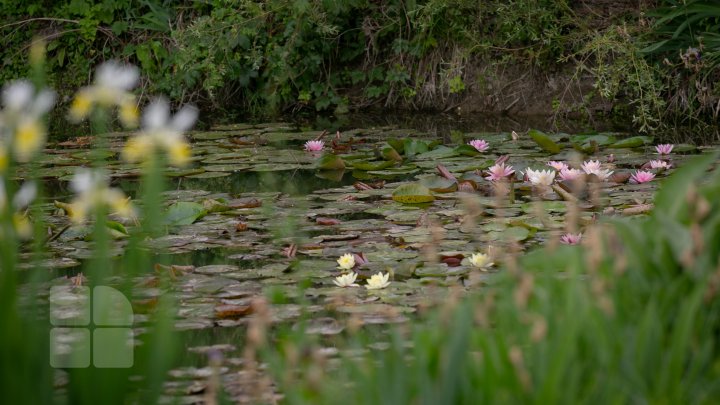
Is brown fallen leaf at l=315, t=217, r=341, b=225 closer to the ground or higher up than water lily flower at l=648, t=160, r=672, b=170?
closer to the ground

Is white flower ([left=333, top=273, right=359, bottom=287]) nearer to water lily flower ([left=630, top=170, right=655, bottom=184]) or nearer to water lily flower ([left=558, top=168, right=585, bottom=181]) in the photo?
water lily flower ([left=558, top=168, right=585, bottom=181])

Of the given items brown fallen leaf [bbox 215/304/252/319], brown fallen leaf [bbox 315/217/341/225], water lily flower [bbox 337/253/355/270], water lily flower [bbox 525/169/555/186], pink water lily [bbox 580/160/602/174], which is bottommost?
brown fallen leaf [bbox 215/304/252/319]

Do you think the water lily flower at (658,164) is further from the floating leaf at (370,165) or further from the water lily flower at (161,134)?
the water lily flower at (161,134)

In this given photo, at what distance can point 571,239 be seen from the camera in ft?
10.7

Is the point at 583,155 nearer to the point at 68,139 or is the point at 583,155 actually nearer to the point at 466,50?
the point at 466,50

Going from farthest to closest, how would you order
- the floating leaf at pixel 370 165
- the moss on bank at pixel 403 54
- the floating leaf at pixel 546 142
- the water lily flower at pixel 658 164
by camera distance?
the moss on bank at pixel 403 54
the floating leaf at pixel 546 142
the floating leaf at pixel 370 165
the water lily flower at pixel 658 164

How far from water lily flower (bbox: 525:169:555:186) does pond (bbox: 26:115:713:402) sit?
1cm

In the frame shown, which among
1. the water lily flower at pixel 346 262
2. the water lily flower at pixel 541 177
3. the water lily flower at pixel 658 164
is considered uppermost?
the water lily flower at pixel 541 177

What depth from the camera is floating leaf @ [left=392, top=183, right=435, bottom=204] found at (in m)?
4.13

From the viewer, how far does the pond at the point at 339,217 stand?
2775 mm

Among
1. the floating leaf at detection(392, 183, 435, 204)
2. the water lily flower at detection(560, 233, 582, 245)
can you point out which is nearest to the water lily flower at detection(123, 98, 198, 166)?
the water lily flower at detection(560, 233, 582, 245)

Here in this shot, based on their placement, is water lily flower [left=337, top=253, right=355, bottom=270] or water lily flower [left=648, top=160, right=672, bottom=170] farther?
water lily flower [left=648, top=160, right=672, bottom=170]

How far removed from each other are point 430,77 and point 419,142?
2.38 metres

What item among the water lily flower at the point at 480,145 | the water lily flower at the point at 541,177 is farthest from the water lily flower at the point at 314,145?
the water lily flower at the point at 541,177
